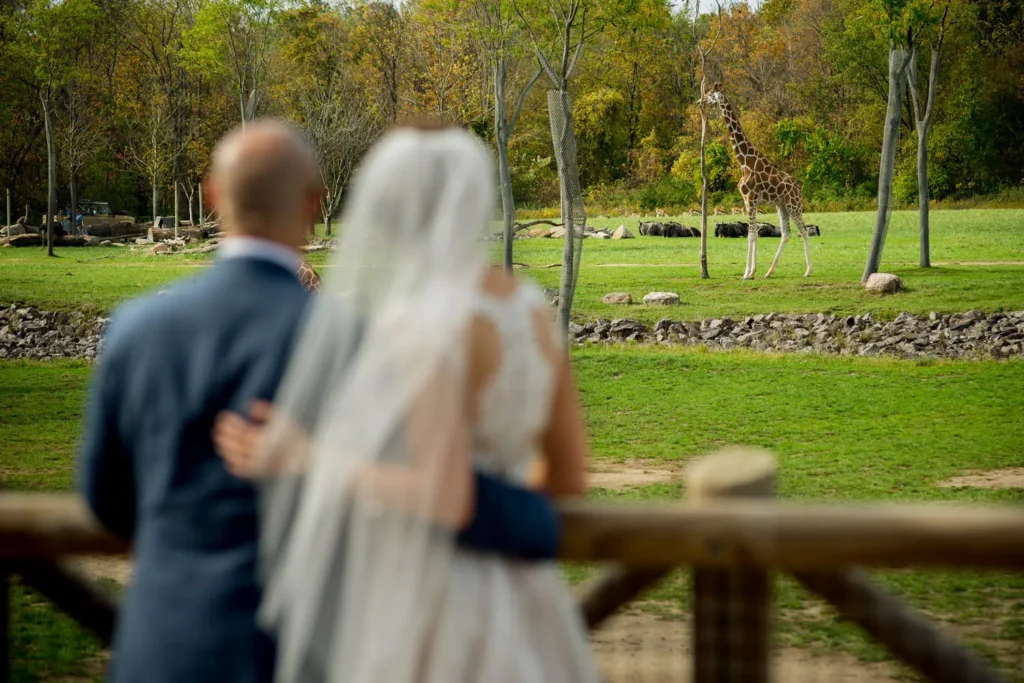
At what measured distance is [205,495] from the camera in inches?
72.7

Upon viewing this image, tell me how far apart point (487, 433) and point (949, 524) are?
775 mm

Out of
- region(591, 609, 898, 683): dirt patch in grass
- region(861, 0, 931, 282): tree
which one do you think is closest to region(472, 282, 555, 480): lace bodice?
region(591, 609, 898, 683): dirt patch in grass

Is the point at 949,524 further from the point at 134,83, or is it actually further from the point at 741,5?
the point at 741,5

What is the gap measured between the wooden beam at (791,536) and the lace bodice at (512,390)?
24 cm

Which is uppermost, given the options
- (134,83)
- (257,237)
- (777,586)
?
(134,83)

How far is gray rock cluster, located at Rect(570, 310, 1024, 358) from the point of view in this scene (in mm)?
16688

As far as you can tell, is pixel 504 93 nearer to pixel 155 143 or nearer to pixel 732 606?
pixel 155 143

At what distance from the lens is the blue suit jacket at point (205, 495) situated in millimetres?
1830

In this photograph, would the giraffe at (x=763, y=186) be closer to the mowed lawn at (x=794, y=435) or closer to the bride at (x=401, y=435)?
the mowed lawn at (x=794, y=435)

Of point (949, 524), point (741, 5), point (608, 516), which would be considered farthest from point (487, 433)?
point (741, 5)

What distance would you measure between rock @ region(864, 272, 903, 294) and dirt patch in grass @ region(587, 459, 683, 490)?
1047 cm

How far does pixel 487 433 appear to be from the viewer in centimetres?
186

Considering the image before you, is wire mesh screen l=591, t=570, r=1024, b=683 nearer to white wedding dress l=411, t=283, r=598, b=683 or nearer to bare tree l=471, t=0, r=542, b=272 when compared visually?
white wedding dress l=411, t=283, r=598, b=683

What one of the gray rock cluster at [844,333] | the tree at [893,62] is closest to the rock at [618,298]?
the gray rock cluster at [844,333]
